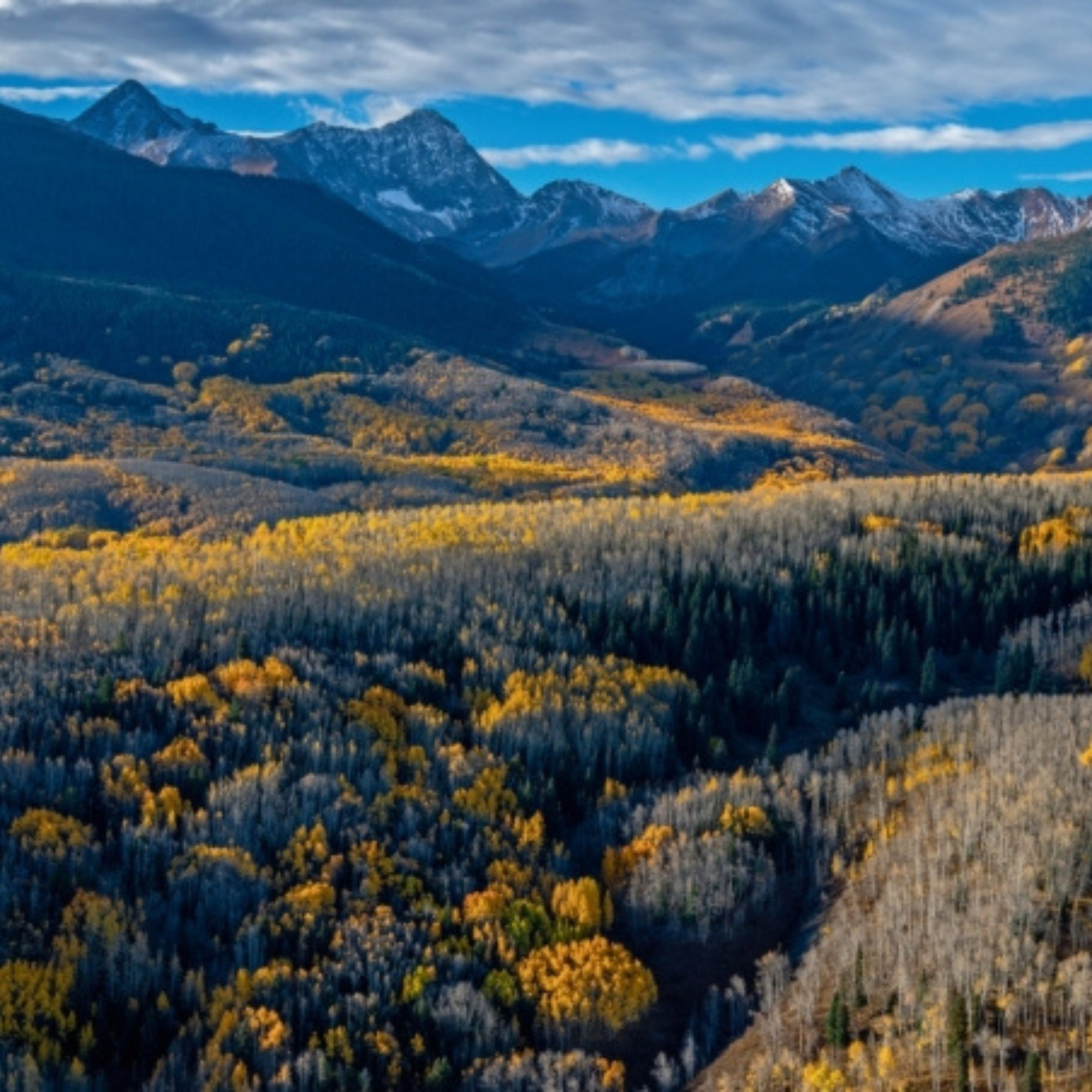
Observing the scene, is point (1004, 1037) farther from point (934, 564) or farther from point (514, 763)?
point (934, 564)

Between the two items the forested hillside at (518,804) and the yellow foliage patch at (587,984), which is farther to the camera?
the yellow foliage patch at (587,984)

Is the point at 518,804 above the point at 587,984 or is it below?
above

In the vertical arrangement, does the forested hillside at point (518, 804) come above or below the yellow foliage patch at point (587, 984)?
above

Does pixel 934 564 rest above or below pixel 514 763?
above

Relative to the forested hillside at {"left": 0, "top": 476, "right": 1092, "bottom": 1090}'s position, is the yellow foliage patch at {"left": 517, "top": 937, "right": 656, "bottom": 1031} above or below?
below

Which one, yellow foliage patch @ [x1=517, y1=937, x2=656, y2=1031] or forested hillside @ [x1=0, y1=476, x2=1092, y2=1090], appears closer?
forested hillside @ [x1=0, y1=476, x2=1092, y2=1090]

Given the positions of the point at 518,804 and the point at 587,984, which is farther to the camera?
the point at 518,804

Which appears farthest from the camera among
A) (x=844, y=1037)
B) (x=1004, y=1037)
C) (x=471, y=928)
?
(x=471, y=928)

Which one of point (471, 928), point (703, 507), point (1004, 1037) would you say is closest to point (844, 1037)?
point (1004, 1037)
